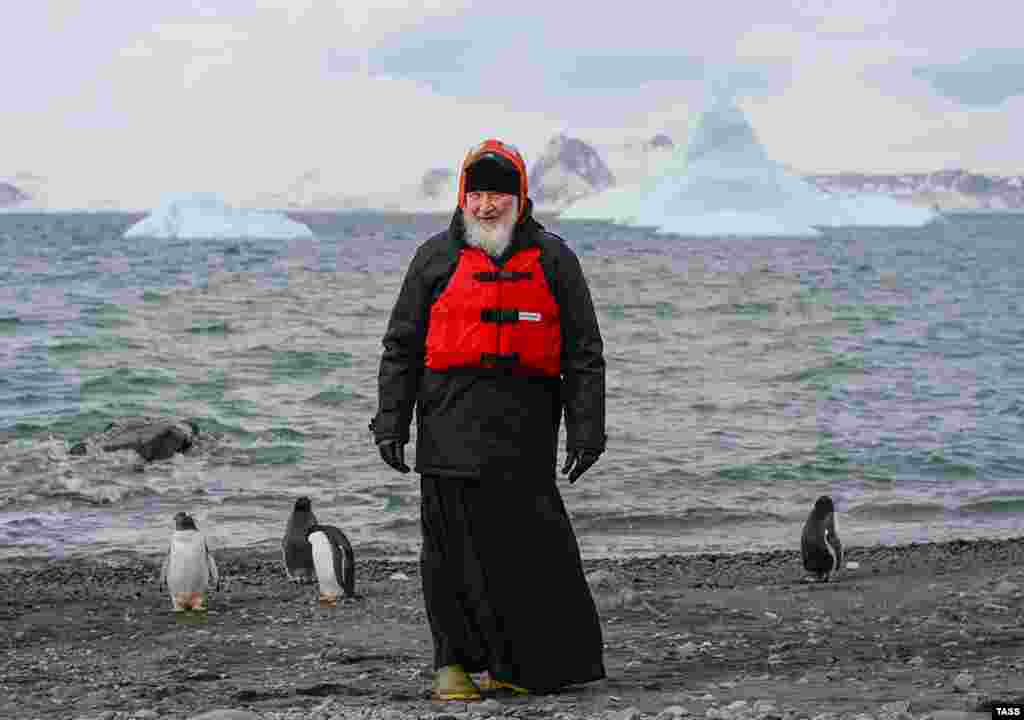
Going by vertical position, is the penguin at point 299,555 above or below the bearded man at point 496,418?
below

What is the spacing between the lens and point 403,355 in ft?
17.3

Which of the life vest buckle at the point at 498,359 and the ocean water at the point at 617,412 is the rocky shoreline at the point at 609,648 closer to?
the life vest buckle at the point at 498,359

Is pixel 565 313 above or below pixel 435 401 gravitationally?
above

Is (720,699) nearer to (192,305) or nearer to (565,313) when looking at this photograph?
(565,313)

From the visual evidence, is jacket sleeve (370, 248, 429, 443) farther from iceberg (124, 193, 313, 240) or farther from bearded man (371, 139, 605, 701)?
iceberg (124, 193, 313, 240)

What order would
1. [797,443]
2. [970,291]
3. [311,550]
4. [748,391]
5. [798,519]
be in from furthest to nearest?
[970,291] < [748,391] < [797,443] < [798,519] < [311,550]

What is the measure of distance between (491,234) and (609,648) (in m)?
2.31

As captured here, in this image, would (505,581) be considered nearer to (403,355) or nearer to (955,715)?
(403,355)

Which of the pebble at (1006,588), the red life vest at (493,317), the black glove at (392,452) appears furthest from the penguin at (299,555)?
the red life vest at (493,317)

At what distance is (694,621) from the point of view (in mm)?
7547

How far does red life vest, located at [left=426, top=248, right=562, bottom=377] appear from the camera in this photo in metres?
5.12

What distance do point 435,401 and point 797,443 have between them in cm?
1235

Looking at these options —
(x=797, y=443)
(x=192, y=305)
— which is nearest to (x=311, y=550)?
(x=797, y=443)

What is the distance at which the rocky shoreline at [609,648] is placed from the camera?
534 cm
